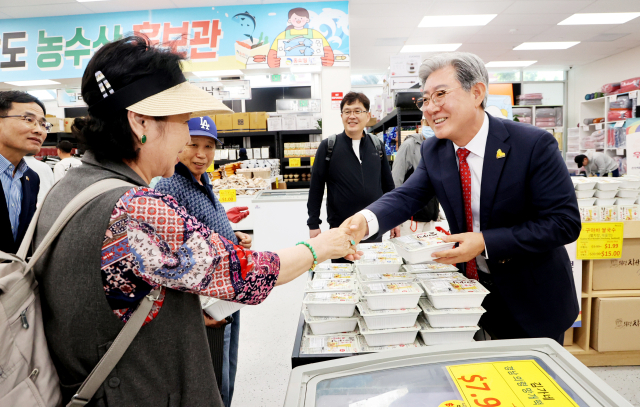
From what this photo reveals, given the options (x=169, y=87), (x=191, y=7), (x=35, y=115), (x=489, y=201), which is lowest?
(x=489, y=201)

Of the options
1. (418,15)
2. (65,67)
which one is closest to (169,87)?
(65,67)

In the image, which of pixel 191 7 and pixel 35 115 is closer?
pixel 35 115

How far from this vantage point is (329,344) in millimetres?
1310

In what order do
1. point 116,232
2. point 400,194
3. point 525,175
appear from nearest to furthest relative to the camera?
point 116,232 < point 525,175 < point 400,194

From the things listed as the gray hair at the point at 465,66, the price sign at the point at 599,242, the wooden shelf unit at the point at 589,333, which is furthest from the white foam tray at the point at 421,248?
the wooden shelf unit at the point at 589,333

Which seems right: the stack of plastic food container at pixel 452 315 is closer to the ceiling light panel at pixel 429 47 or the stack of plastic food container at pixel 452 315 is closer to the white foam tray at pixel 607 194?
A: the white foam tray at pixel 607 194

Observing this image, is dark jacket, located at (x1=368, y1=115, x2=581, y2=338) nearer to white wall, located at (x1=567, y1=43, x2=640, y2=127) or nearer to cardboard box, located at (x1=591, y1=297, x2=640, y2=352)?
cardboard box, located at (x1=591, y1=297, x2=640, y2=352)

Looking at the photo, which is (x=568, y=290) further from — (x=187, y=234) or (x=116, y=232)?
(x=116, y=232)

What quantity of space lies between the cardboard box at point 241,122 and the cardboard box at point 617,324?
248 inches

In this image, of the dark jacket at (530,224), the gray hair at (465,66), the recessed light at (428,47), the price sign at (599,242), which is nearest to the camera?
the dark jacket at (530,224)

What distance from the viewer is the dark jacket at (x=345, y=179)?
3.34m

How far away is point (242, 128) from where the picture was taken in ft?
24.5

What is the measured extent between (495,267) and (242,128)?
21.5 ft

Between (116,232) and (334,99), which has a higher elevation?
(334,99)
